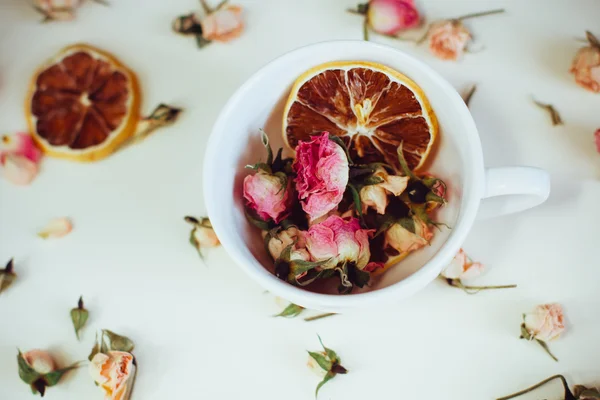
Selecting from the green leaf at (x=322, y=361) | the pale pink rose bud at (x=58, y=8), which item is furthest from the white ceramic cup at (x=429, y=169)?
the pale pink rose bud at (x=58, y=8)

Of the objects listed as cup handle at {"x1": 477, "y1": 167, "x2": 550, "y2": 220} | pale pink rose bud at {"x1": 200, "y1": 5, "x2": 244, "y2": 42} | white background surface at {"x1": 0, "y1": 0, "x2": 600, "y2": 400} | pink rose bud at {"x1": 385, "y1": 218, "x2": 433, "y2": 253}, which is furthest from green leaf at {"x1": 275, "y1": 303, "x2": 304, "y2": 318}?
pale pink rose bud at {"x1": 200, "y1": 5, "x2": 244, "y2": 42}

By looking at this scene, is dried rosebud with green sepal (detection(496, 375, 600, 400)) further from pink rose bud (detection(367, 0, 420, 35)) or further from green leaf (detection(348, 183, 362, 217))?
pink rose bud (detection(367, 0, 420, 35))

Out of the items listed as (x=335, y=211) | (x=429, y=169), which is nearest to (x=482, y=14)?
(x=429, y=169)

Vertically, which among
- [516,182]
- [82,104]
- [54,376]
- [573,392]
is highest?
[516,182]

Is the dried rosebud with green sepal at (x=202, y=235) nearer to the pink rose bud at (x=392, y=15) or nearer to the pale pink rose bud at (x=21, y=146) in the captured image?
the pale pink rose bud at (x=21, y=146)

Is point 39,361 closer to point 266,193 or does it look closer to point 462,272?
point 266,193

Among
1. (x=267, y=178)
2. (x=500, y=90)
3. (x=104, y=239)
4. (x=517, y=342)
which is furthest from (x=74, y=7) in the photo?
(x=517, y=342)
